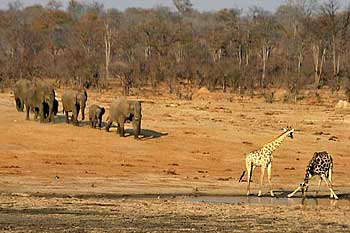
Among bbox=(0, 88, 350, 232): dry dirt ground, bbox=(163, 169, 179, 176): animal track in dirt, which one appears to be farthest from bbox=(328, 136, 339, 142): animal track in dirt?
bbox=(163, 169, 179, 176): animal track in dirt

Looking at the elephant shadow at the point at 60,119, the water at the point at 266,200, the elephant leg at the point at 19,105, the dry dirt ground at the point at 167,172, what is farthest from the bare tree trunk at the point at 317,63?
the water at the point at 266,200

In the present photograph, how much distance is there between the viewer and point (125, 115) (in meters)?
31.4

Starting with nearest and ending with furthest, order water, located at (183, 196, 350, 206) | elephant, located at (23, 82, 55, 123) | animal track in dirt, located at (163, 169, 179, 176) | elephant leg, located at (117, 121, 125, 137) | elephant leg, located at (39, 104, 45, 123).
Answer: water, located at (183, 196, 350, 206), animal track in dirt, located at (163, 169, 179, 176), elephant leg, located at (117, 121, 125, 137), elephant leg, located at (39, 104, 45, 123), elephant, located at (23, 82, 55, 123)

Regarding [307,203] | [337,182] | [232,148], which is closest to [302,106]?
[232,148]

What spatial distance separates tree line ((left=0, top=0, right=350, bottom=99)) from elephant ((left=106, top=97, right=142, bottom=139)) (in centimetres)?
2160

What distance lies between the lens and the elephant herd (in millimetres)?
31375

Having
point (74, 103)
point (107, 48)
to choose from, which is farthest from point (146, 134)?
point (107, 48)

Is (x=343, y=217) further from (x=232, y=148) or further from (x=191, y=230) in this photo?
(x=232, y=148)

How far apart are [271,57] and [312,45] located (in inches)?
193

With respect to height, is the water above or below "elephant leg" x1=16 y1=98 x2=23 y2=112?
below

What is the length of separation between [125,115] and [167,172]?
7091 millimetres

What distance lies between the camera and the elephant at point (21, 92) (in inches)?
1348

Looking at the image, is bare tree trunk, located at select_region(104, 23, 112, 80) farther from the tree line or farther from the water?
the water

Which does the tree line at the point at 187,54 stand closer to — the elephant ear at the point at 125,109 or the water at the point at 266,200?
the elephant ear at the point at 125,109
